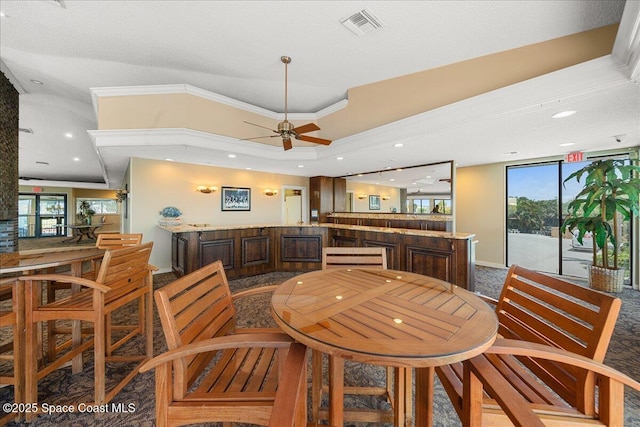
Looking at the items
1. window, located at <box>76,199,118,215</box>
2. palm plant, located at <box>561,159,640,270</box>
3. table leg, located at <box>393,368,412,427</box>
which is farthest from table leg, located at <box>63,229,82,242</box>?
palm plant, located at <box>561,159,640,270</box>

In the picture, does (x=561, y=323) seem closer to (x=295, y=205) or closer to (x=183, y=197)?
(x=183, y=197)

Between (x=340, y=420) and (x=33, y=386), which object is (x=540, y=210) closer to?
(x=340, y=420)

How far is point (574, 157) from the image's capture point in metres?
4.41

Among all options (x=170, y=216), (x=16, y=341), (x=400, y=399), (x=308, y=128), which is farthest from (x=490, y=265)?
(x=170, y=216)

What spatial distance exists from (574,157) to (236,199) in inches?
287

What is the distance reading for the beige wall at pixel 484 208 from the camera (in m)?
5.40

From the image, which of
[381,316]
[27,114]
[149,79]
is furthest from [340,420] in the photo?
[27,114]

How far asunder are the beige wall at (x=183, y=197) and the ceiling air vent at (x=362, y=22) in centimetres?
475

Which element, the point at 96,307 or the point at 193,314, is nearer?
the point at 193,314

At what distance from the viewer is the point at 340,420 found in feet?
3.63

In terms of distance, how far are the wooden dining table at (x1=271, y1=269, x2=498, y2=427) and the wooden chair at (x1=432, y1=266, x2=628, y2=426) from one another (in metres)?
0.11

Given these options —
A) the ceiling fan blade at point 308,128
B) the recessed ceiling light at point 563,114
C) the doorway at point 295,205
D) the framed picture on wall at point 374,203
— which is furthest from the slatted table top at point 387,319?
the doorway at point 295,205

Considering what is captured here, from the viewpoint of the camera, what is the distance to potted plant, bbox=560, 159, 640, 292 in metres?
3.49

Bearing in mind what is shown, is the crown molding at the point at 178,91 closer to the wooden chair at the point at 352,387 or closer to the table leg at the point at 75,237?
the wooden chair at the point at 352,387
